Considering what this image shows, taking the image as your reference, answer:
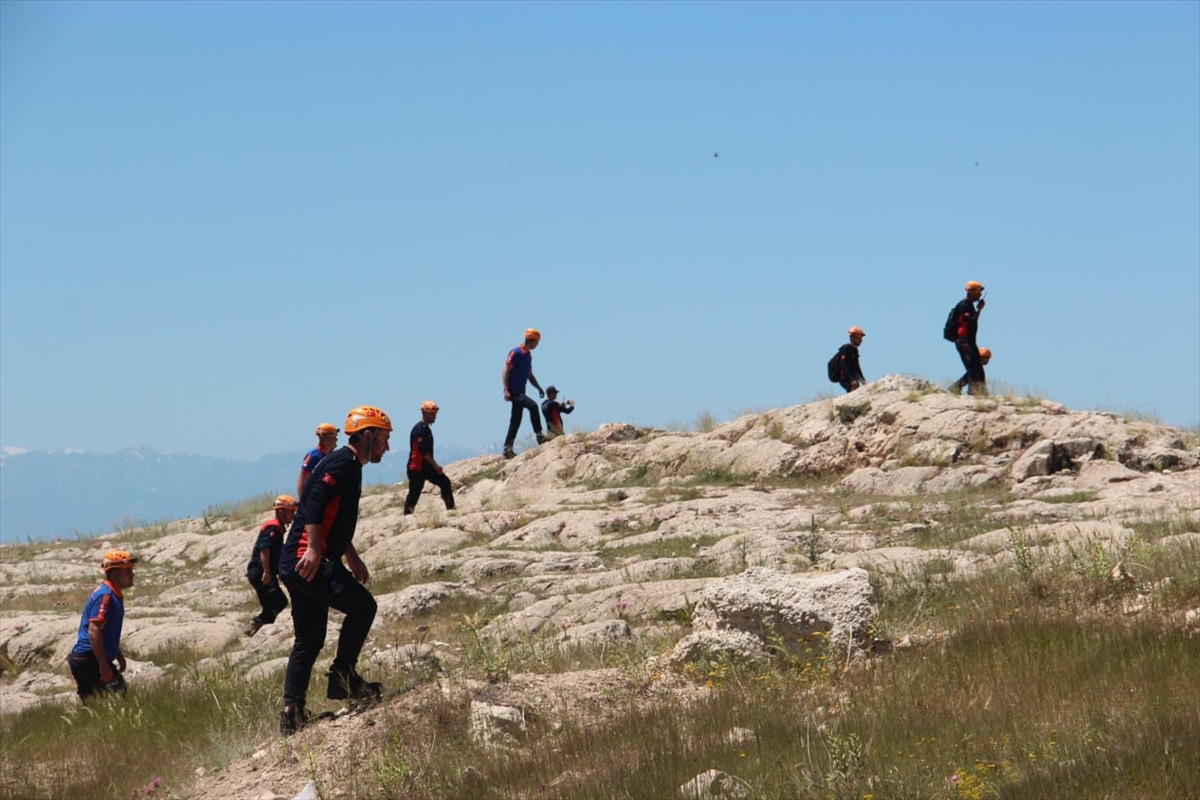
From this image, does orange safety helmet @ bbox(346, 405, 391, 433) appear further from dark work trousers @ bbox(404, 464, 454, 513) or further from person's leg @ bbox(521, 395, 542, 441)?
person's leg @ bbox(521, 395, 542, 441)

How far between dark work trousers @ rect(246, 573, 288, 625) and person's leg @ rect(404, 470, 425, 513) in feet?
18.2

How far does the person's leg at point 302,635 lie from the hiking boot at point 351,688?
8.9 inches

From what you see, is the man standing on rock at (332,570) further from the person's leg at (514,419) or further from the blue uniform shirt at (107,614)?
the person's leg at (514,419)

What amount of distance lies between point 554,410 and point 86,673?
16.8 metres

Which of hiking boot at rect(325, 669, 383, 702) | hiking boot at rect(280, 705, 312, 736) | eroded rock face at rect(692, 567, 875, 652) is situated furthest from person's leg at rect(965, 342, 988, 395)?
hiking boot at rect(280, 705, 312, 736)

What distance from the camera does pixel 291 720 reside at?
8758 mm

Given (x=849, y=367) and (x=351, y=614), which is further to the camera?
(x=849, y=367)

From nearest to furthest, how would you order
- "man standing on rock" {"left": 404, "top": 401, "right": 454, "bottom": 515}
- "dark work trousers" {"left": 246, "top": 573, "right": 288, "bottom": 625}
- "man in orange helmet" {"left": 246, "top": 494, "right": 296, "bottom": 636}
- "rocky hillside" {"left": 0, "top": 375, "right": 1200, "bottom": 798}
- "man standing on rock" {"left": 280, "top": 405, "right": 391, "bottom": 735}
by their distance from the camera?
"man standing on rock" {"left": 280, "top": 405, "right": 391, "bottom": 735}
"rocky hillside" {"left": 0, "top": 375, "right": 1200, "bottom": 798}
"man in orange helmet" {"left": 246, "top": 494, "right": 296, "bottom": 636}
"dark work trousers" {"left": 246, "top": 573, "right": 288, "bottom": 625}
"man standing on rock" {"left": 404, "top": 401, "right": 454, "bottom": 515}

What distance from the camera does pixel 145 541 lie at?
95.7ft

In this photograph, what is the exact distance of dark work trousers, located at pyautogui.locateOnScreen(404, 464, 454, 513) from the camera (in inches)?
838

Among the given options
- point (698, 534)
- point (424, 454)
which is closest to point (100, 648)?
point (698, 534)

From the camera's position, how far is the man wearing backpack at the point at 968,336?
73.1ft

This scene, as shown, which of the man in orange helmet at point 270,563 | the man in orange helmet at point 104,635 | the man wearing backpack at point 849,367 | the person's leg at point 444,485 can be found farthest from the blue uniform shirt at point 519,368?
the man in orange helmet at point 104,635

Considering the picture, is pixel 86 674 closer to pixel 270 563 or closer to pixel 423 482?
pixel 270 563
